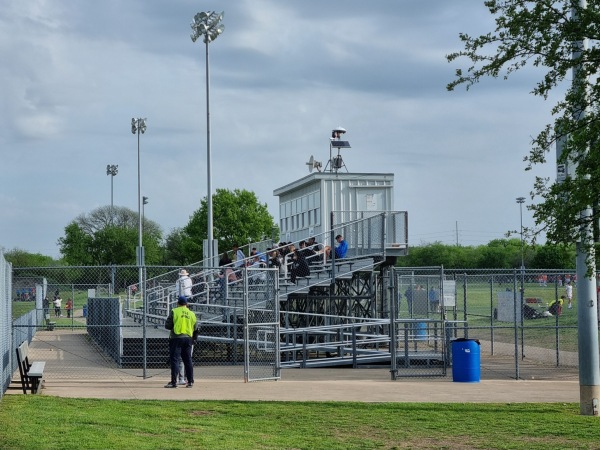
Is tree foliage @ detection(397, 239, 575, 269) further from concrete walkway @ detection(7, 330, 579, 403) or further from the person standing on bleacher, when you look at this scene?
the person standing on bleacher

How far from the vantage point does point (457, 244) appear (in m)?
119

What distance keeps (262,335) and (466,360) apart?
24.2 ft

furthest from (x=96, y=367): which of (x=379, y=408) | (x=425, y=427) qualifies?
(x=425, y=427)

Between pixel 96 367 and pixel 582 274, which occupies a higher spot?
pixel 582 274

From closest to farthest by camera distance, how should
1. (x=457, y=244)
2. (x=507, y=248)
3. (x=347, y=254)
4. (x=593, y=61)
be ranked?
(x=593, y=61) → (x=347, y=254) → (x=507, y=248) → (x=457, y=244)

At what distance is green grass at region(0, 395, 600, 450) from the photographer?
37.9ft

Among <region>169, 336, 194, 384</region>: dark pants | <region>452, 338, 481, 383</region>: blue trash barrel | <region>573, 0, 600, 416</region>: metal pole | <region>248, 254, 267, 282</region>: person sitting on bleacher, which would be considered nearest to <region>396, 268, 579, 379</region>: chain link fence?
<region>452, 338, 481, 383</region>: blue trash barrel

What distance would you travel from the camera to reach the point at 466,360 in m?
20.2

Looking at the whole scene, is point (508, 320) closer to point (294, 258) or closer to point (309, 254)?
point (294, 258)

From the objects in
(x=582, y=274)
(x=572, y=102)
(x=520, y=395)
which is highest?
(x=572, y=102)

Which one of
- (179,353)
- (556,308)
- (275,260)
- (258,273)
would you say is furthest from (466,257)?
(179,353)

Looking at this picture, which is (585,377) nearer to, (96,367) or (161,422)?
(161,422)

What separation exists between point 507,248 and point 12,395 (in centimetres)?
8274

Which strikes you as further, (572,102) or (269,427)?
(269,427)
